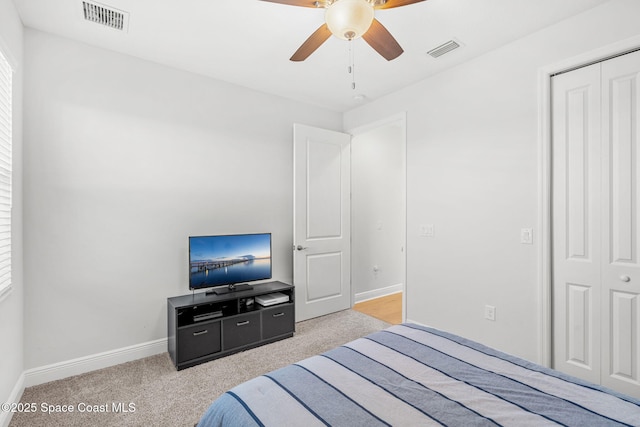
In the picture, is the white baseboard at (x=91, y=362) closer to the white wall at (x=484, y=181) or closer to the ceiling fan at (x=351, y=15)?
the white wall at (x=484, y=181)

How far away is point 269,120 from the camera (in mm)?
3609

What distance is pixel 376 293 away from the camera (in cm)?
466

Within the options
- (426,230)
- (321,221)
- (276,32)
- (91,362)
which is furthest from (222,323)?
(276,32)

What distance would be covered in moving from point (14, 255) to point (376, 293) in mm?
3940

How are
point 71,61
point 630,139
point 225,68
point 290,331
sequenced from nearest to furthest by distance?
point 630,139, point 71,61, point 225,68, point 290,331

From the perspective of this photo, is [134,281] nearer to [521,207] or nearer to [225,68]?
[225,68]

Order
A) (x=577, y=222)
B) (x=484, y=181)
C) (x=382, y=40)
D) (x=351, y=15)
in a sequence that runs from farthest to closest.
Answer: (x=484, y=181), (x=577, y=222), (x=382, y=40), (x=351, y=15)

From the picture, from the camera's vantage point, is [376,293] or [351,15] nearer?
[351,15]

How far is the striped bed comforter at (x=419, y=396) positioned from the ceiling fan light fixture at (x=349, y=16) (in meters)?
1.61

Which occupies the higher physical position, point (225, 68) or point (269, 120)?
point (225, 68)

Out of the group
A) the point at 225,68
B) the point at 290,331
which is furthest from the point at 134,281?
the point at 225,68

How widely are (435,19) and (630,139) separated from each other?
4.90 feet

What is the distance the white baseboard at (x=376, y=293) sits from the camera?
14.5 feet

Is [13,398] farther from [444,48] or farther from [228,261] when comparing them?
[444,48]
